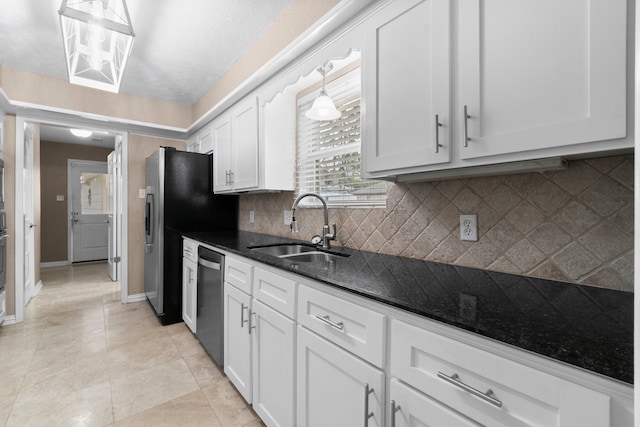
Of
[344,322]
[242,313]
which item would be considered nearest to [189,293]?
[242,313]

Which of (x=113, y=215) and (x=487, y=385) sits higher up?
(x=113, y=215)

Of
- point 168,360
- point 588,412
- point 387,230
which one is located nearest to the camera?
point 588,412

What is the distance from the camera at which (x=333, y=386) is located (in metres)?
1.14

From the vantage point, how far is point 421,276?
1212mm

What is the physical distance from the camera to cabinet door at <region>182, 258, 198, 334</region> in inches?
103

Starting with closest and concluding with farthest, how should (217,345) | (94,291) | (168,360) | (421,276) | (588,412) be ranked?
(588,412) < (421,276) < (217,345) < (168,360) < (94,291)

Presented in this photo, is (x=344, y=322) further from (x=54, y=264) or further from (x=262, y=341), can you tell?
(x=54, y=264)

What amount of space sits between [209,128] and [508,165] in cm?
312

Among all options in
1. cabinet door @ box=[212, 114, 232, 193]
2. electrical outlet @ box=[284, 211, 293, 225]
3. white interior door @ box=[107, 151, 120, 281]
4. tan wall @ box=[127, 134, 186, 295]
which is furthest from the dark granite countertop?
white interior door @ box=[107, 151, 120, 281]

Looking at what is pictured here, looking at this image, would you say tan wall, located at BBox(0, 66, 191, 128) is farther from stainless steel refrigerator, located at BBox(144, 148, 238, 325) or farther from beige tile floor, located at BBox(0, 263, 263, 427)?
beige tile floor, located at BBox(0, 263, 263, 427)

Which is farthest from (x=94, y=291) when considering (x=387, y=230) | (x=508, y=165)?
(x=508, y=165)

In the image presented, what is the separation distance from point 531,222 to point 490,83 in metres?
0.56

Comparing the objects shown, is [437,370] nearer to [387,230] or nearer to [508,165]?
[508,165]

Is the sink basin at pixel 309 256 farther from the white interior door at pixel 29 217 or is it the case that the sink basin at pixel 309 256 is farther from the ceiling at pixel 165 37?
the white interior door at pixel 29 217
